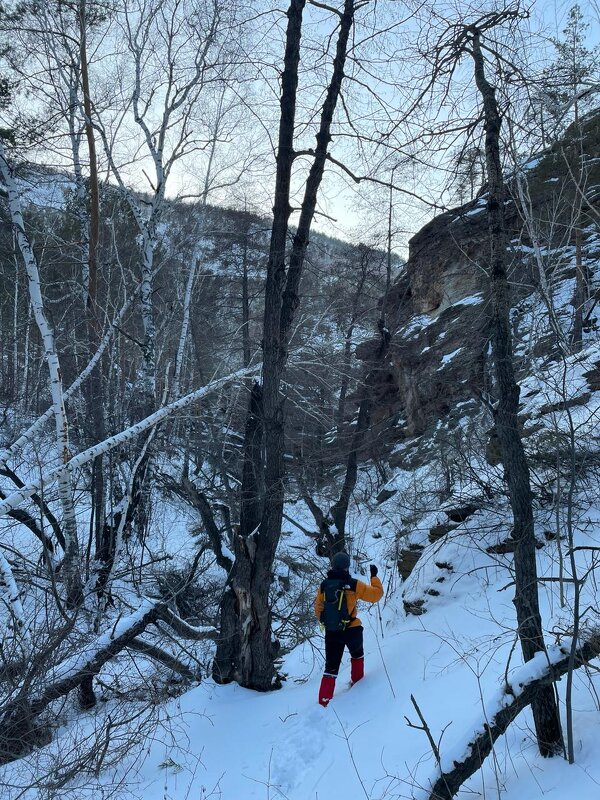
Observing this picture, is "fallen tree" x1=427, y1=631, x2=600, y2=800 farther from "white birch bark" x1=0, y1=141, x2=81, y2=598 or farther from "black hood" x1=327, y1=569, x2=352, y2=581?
"white birch bark" x1=0, y1=141, x2=81, y2=598

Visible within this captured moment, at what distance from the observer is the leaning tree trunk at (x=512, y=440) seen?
10.2 feet

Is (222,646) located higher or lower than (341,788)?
higher

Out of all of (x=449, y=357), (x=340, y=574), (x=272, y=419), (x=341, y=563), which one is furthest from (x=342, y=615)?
(x=449, y=357)

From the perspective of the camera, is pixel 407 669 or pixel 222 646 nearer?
pixel 407 669

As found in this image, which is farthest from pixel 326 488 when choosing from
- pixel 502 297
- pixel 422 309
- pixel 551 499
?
pixel 502 297

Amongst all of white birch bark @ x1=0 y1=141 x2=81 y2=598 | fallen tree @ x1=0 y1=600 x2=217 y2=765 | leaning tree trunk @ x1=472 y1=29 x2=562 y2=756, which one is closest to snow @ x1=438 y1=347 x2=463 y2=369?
fallen tree @ x1=0 y1=600 x2=217 y2=765

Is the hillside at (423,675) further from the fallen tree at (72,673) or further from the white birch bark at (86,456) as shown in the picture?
the white birch bark at (86,456)

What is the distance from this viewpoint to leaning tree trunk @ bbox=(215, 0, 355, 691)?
5789mm

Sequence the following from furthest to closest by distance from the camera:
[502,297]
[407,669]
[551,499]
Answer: [551,499], [407,669], [502,297]

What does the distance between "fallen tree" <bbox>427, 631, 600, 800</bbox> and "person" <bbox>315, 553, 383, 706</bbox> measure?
9.33ft

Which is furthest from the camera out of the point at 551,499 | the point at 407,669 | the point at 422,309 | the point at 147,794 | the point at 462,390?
the point at 422,309

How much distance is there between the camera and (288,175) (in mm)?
5863

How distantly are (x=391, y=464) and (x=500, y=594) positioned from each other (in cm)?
1150

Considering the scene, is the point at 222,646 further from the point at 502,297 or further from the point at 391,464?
the point at 391,464
